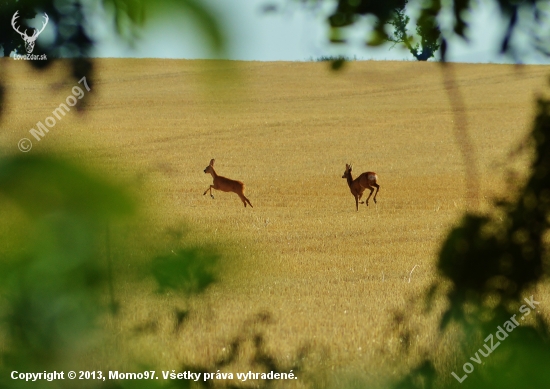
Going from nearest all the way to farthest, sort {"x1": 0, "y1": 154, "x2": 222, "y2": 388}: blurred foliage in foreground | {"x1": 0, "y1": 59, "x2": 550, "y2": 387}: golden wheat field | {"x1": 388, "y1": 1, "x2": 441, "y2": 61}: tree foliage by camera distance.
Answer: {"x1": 0, "y1": 154, "x2": 222, "y2": 388}: blurred foliage in foreground
{"x1": 0, "y1": 59, "x2": 550, "y2": 387}: golden wheat field
{"x1": 388, "y1": 1, "x2": 441, "y2": 61}: tree foliage

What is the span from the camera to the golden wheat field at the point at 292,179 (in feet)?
2.13

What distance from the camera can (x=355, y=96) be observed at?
2702cm

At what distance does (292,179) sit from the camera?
51.4ft

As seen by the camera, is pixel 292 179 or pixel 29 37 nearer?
pixel 29 37

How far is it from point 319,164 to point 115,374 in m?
16.8

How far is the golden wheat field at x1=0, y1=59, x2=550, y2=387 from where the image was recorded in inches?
25.5

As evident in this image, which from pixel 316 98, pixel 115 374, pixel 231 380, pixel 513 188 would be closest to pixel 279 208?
pixel 513 188
